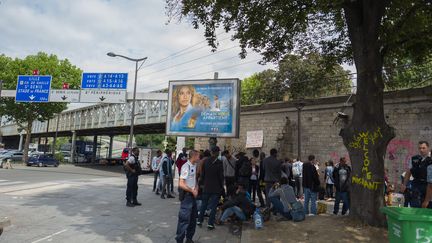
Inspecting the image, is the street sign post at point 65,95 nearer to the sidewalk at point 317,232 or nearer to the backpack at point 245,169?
the backpack at point 245,169

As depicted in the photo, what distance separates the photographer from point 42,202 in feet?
36.1

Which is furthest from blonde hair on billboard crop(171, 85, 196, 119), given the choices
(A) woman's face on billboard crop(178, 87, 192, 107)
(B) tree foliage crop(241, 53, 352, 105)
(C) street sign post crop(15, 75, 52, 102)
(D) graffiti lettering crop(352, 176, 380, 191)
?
(C) street sign post crop(15, 75, 52, 102)

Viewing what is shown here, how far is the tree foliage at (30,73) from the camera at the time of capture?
125 feet

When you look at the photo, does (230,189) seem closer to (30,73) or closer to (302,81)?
(302,81)

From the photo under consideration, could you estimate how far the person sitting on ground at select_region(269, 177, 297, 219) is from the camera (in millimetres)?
8742

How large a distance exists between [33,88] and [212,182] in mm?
21894

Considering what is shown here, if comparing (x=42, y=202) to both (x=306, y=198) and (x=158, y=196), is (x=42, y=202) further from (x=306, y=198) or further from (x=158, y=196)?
(x=306, y=198)

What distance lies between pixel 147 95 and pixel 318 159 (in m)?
10.7

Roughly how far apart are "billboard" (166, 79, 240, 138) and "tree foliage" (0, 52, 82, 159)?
89.1 ft

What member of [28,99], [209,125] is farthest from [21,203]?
[28,99]

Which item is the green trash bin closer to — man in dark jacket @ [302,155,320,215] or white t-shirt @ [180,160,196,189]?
white t-shirt @ [180,160,196,189]

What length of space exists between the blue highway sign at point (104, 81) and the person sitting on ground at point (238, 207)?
16.9 metres

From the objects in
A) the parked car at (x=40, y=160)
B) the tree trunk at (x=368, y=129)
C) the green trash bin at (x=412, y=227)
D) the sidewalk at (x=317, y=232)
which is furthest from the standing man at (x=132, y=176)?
the parked car at (x=40, y=160)

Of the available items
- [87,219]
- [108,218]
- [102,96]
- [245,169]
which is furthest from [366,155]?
[102,96]
